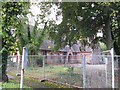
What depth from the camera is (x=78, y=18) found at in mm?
12523

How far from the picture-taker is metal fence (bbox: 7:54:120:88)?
8.00 metres

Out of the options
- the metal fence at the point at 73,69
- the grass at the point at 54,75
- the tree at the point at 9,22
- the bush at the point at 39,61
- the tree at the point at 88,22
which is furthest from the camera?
the bush at the point at 39,61

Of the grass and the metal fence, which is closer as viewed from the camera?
the metal fence

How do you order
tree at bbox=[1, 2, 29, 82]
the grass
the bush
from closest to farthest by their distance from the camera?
tree at bbox=[1, 2, 29, 82], the grass, the bush

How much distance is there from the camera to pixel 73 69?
1034 cm

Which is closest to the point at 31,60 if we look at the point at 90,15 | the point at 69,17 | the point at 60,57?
the point at 60,57

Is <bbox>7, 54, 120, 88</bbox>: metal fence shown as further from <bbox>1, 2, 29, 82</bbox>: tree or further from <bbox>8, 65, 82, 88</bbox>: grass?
<bbox>1, 2, 29, 82</bbox>: tree

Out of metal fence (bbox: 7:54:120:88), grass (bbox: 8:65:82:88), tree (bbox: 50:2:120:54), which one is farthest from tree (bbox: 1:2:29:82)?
tree (bbox: 50:2:120:54)

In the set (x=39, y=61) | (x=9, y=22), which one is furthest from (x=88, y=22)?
(x=9, y=22)

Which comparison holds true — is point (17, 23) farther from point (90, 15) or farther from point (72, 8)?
point (90, 15)

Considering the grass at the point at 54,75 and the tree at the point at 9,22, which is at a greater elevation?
the tree at the point at 9,22

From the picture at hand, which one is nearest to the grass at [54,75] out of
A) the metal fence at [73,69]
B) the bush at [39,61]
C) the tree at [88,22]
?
the metal fence at [73,69]

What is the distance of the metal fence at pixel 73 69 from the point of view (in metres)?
8.00

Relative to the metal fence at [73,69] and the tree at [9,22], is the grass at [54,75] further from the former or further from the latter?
the tree at [9,22]
